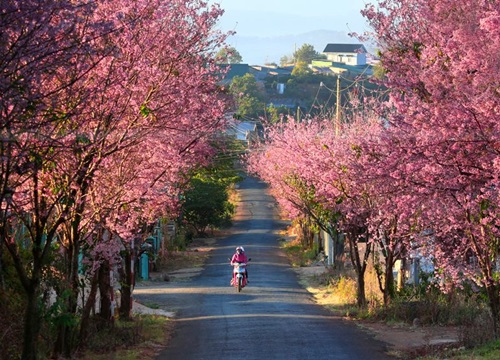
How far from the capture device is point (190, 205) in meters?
62.3

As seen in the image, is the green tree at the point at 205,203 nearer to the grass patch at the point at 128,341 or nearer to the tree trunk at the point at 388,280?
the tree trunk at the point at 388,280

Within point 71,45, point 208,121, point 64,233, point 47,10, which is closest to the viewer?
point 47,10

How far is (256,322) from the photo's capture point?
78.2ft

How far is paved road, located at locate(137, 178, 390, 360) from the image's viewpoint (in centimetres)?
1873

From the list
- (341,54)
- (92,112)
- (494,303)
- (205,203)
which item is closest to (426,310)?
(494,303)

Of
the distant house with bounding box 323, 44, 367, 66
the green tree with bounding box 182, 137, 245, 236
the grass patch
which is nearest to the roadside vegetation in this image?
the grass patch

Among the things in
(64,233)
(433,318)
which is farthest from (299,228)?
(64,233)

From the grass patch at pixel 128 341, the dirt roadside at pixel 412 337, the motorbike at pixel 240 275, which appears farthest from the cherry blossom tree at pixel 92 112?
the motorbike at pixel 240 275

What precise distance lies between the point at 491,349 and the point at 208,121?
7.49 meters

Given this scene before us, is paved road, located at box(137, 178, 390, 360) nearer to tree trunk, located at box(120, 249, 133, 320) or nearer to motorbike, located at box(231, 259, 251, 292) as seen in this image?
motorbike, located at box(231, 259, 251, 292)

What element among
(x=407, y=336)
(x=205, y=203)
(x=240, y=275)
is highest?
(x=205, y=203)

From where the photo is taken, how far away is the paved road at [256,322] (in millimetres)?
18734

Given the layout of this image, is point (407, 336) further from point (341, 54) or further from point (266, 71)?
point (341, 54)

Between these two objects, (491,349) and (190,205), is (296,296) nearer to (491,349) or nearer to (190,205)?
(491,349)
